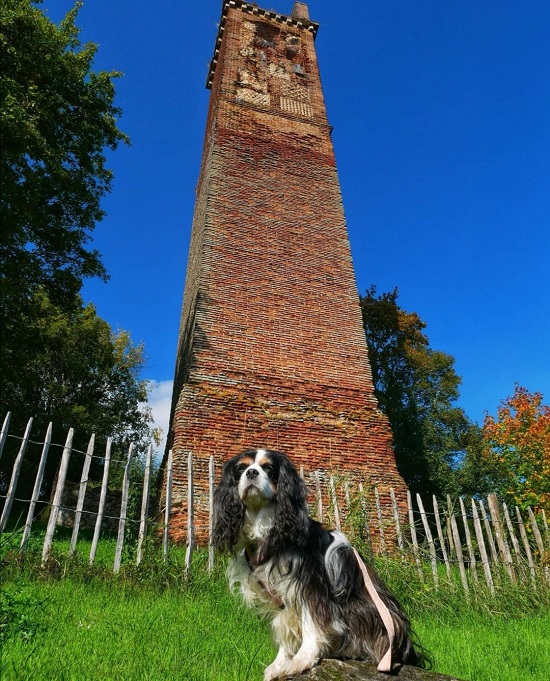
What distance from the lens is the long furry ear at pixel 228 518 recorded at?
9.24ft

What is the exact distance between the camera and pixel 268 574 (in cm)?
263

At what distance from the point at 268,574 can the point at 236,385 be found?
660 cm

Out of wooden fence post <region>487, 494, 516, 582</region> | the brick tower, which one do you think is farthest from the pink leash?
the brick tower

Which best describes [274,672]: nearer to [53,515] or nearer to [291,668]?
[291,668]

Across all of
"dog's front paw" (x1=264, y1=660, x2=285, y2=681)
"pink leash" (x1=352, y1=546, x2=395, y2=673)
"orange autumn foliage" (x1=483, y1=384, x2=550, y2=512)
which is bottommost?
"dog's front paw" (x1=264, y1=660, x2=285, y2=681)

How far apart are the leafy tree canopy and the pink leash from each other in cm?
832

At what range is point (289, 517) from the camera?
2684 mm

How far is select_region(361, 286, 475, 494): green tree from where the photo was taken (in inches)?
715

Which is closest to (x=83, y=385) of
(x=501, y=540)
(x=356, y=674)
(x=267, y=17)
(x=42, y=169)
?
(x=42, y=169)

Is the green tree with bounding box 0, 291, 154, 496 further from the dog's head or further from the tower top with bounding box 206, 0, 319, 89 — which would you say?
the dog's head

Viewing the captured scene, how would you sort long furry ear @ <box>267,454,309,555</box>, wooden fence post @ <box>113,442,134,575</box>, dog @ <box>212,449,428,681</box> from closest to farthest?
dog @ <box>212,449,428,681</box> → long furry ear @ <box>267,454,309,555</box> → wooden fence post @ <box>113,442,134,575</box>

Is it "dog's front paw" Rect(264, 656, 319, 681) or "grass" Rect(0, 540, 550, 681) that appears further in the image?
"grass" Rect(0, 540, 550, 681)

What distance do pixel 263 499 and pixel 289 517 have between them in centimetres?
19

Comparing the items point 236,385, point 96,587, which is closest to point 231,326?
point 236,385
